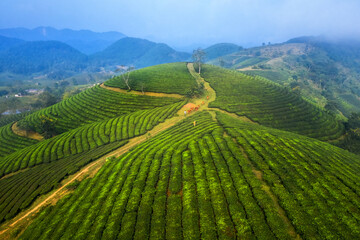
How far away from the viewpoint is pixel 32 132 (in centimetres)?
7000

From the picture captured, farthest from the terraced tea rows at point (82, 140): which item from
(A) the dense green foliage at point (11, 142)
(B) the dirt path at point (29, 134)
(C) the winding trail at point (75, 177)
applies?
(B) the dirt path at point (29, 134)

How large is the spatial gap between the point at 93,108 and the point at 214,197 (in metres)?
75.9

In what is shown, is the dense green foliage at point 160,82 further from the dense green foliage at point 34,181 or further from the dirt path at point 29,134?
the dense green foliage at point 34,181

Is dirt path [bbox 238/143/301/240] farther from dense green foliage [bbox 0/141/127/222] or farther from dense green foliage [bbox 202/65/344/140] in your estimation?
dense green foliage [bbox 202/65/344/140]

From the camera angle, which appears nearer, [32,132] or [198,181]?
[198,181]

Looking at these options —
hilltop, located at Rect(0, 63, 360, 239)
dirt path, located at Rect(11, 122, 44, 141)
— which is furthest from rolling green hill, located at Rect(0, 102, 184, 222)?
dirt path, located at Rect(11, 122, 44, 141)

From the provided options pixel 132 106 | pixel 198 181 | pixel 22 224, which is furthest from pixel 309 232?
pixel 132 106

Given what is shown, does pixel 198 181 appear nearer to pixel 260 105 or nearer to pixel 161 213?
pixel 161 213

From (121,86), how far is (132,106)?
24963 millimetres

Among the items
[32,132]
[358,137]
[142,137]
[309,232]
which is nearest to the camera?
[309,232]

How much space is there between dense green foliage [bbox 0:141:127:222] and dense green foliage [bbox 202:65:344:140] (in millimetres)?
53432

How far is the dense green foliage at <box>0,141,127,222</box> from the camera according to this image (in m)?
30.1

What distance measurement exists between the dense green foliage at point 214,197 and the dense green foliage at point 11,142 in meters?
51.4

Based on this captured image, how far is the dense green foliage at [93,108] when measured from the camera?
74.4m
